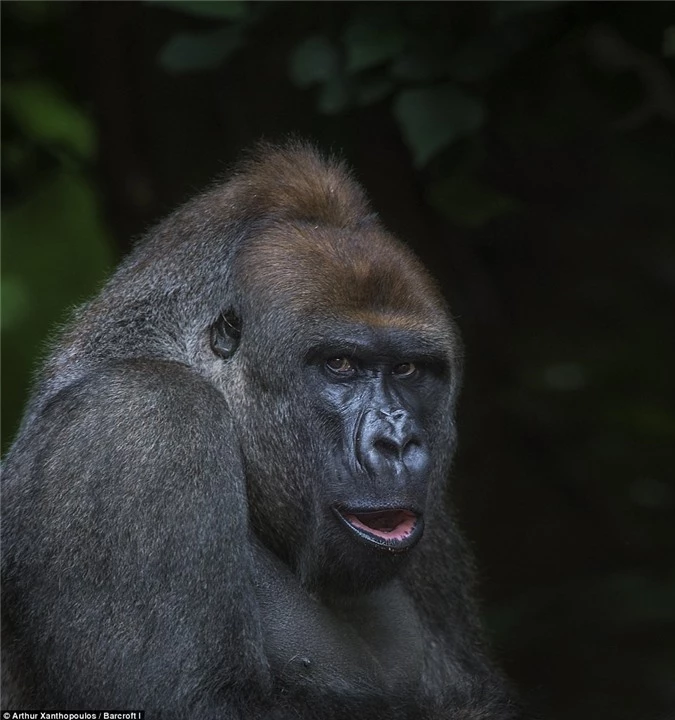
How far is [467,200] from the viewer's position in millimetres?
6207

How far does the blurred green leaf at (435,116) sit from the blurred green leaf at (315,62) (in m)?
0.36

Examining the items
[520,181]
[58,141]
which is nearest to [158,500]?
[520,181]

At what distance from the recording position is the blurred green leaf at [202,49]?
5.88m

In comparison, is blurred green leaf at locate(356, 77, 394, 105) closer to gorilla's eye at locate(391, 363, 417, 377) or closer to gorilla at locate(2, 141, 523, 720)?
gorilla at locate(2, 141, 523, 720)

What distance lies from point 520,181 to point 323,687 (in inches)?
139

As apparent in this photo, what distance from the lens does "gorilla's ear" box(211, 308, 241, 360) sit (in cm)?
478

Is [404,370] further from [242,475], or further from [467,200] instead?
[467,200]

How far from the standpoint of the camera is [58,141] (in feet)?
26.6

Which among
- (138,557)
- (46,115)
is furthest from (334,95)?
(46,115)

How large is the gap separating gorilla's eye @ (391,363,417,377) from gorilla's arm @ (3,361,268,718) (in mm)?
668

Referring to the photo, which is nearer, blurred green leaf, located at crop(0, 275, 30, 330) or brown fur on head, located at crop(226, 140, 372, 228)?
brown fur on head, located at crop(226, 140, 372, 228)

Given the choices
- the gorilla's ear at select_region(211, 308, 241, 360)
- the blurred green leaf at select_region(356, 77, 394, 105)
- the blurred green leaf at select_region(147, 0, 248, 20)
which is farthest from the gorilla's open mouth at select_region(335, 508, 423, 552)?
the blurred green leaf at select_region(147, 0, 248, 20)

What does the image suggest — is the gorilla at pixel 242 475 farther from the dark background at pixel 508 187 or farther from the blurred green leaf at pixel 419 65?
the dark background at pixel 508 187

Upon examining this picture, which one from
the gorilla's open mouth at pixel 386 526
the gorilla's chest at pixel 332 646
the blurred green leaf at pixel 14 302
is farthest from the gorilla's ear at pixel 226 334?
the blurred green leaf at pixel 14 302
